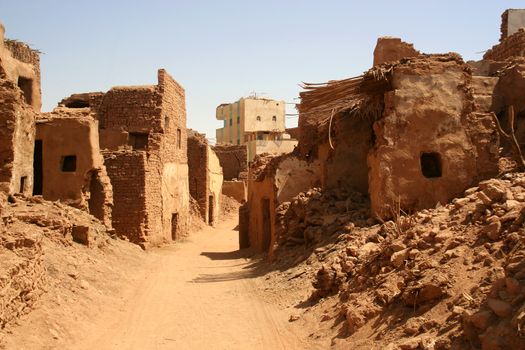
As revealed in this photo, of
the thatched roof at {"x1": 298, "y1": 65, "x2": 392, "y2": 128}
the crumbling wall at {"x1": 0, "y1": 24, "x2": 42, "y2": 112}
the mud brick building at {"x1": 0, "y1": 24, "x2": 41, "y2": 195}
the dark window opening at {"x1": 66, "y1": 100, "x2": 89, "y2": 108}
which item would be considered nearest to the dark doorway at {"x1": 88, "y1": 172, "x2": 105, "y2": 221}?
the mud brick building at {"x1": 0, "y1": 24, "x2": 41, "y2": 195}

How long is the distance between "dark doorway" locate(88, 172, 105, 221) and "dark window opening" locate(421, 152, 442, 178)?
918cm

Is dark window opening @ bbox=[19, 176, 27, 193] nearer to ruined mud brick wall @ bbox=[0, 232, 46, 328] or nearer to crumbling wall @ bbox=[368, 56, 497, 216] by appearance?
ruined mud brick wall @ bbox=[0, 232, 46, 328]

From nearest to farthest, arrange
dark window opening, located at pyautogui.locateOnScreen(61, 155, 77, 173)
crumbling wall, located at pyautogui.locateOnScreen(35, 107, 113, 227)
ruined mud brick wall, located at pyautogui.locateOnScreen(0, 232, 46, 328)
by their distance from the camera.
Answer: ruined mud brick wall, located at pyautogui.locateOnScreen(0, 232, 46, 328)
crumbling wall, located at pyautogui.locateOnScreen(35, 107, 113, 227)
dark window opening, located at pyautogui.locateOnScreen(61, 155, 77, 173)

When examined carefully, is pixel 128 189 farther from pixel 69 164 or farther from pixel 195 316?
pixel 195 316

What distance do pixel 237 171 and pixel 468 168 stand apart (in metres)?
25.2

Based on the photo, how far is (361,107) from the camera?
13.0 m

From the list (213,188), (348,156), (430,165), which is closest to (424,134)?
(430,165)

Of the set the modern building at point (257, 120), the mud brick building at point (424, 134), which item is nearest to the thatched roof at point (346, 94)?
the mud brick building at point (424, 134)

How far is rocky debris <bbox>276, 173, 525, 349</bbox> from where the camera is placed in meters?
5.20

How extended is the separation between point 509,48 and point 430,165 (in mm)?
6831

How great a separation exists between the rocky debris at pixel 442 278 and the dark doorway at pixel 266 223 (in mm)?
6277

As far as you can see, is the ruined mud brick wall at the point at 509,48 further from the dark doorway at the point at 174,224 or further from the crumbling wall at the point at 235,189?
the crumbling wall at the point at 235,189

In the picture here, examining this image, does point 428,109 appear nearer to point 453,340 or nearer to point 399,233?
point 399,233

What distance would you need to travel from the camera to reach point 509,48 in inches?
661
